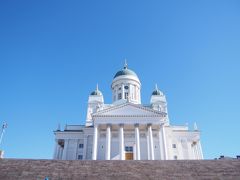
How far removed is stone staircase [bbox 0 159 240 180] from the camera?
1551 centimetres

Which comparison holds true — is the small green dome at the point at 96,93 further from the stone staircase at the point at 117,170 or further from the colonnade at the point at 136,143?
the stone staircase at the point at 117,170

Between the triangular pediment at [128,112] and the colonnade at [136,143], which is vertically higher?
the triangular pediment at [128,112]

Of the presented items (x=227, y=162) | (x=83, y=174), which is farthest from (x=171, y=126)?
(x=83, y=174)

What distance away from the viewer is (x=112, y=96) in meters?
48.9

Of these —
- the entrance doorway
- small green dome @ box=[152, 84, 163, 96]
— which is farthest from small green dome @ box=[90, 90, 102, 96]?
the entrance doorway

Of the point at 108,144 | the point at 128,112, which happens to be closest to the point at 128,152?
the point at 108,144

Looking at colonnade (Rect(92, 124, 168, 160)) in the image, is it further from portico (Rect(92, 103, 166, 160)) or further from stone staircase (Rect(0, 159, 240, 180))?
stone staircase (Rect(0, 159, 240, 180))

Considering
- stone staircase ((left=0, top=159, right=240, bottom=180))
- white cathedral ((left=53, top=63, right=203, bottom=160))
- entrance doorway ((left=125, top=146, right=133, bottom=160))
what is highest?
white cathedral ((left=53, top=63, right=203, bottom=160))

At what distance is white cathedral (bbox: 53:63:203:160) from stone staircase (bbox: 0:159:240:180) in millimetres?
12593

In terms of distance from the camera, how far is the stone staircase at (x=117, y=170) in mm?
15508

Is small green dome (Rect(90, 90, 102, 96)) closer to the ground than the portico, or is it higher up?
higher up

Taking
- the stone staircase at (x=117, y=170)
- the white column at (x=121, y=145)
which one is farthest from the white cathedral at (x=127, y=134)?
the stone staircase at (x=117, y=170)

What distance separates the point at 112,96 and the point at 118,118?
15972 mm

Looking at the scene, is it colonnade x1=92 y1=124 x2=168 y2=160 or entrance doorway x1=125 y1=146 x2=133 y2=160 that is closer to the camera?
colonnade x1=92 y1=124 x2=168 y2=160
